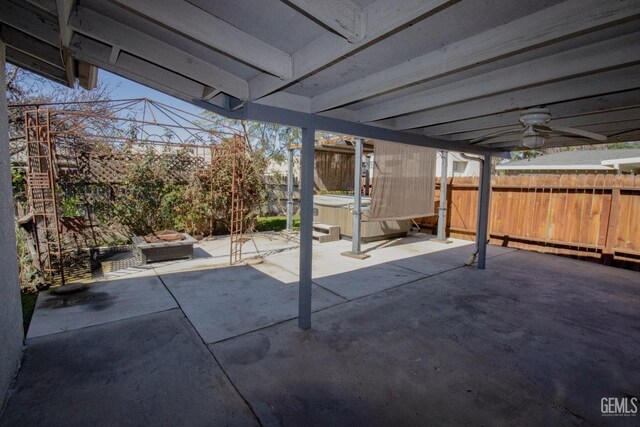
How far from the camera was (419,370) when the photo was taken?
2605mm

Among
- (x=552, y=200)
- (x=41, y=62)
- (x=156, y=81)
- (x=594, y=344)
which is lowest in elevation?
(x=594, y=344)

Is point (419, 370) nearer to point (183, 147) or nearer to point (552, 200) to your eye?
point (552, 200)

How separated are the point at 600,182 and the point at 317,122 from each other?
6.55 meters

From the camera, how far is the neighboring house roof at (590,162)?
10.4 metres

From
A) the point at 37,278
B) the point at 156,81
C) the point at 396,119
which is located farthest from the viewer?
the point at 37,278

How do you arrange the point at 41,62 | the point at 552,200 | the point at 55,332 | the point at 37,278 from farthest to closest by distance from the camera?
the point at 552,200
the point at 37,278
the point at 55,332
the point at 41,62

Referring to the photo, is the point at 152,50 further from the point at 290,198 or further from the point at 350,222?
the point at 290,198

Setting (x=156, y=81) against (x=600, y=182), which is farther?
(x=600, y=182)

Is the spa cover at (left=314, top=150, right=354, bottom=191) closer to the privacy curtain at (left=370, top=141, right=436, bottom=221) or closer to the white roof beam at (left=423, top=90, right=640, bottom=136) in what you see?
the privacy curtain at (left=370, top=141, right=436, bottom=221)

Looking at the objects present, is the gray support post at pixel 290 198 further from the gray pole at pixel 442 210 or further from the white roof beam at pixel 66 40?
the white roof beam at pixel 66 40

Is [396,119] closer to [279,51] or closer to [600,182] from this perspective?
[279,51]

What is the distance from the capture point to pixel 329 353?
9.25ft

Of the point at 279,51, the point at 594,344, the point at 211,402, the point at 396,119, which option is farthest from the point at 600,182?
the point at 211,402

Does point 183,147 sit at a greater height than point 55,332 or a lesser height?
greater
